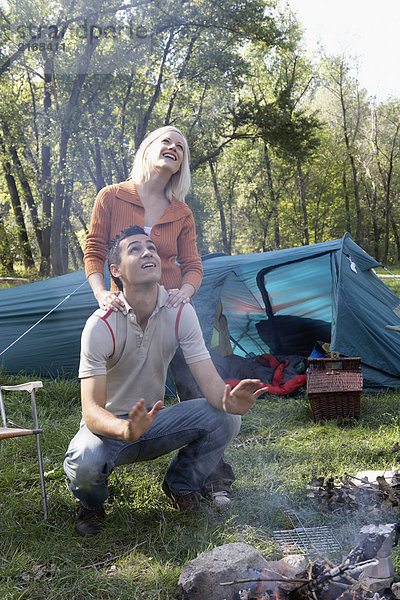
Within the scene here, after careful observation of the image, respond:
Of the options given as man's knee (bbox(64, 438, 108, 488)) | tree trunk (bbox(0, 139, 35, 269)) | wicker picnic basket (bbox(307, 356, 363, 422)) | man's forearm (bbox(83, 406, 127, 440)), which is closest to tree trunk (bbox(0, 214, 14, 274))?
tree trunk (bbox(0, 139, 35, 269))

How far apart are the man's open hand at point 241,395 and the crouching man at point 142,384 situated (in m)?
0.05

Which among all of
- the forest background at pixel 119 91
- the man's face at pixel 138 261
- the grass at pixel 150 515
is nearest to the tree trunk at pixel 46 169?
the forest background at pixel 119 91

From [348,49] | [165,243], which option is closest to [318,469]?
[165,243]

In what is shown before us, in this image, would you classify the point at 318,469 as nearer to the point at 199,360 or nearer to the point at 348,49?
the point at 199,360

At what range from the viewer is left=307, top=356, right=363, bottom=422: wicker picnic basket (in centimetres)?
325

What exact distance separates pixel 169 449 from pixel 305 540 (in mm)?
599

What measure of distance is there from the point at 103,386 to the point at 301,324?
360cm

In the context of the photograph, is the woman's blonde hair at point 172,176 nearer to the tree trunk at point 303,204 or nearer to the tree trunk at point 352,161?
the tree trunk at point 352,161

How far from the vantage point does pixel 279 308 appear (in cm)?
520

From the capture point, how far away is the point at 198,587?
1.44m

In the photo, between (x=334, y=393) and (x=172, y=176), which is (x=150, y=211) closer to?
(x=172, y=176)

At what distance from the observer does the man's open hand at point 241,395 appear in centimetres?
165

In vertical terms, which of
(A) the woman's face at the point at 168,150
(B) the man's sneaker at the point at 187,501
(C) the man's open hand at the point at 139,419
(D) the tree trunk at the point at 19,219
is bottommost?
(B) the man's sneaker at the point at 187,501

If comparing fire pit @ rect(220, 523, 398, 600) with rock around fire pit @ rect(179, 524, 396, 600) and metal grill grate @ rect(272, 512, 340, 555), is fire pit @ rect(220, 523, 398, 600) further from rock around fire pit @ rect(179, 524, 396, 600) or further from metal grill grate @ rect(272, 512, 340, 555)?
metal grill grate @ rect(272, 512, 340, 555)
